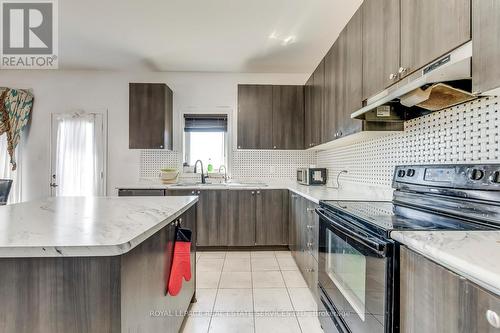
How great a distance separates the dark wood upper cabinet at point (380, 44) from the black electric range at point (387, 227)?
61cm

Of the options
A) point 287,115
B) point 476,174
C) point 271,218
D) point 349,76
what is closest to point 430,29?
point 476,174

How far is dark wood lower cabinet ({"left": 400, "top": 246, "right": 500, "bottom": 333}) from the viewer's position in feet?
2.03

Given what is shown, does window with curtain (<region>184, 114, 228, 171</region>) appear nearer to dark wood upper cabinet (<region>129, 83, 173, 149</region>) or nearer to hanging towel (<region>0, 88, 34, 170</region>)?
dark wood upper cabinet (<region>129, 83, 173, 149</region>)

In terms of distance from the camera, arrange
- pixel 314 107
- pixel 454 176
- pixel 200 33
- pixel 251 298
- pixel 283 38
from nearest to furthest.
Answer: pixel 454 176, pixel 251 298, pixel 200 33, pixel 283 38, pixel 314 107

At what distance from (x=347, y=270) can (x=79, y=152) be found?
4.43 metres

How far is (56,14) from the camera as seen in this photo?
2.77 metres

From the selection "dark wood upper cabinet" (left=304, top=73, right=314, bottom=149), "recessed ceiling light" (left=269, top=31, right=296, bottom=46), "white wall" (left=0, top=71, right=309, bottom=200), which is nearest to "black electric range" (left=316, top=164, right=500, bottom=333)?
"dark wood upper cabinet" (left=304, top=73, right=314, bottom=149)

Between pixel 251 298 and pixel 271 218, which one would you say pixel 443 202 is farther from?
pixel 271 218

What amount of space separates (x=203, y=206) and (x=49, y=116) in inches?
121

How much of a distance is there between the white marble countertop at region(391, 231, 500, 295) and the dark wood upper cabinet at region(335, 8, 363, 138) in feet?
4.06

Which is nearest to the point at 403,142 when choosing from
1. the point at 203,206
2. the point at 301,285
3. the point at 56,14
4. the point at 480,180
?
the point at 480,180

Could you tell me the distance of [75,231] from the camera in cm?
100

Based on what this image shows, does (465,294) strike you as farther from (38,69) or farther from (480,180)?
(38,69)

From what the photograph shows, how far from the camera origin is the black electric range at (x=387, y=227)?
103cm
